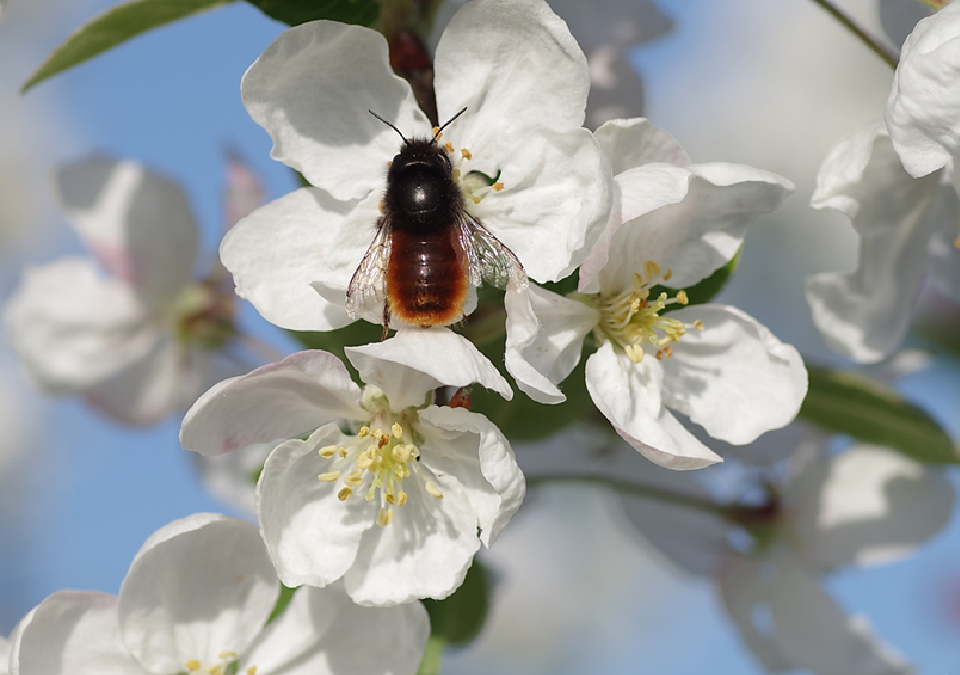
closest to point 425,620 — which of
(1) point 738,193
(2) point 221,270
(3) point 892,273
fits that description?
(1) point 738,193

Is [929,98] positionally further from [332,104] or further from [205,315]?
[205,315]

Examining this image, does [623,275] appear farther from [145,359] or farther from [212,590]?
[145,359]

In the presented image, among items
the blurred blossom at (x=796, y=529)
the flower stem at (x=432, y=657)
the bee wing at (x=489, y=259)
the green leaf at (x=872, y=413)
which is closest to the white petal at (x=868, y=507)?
the blurred blossom at (x=796, y=529)

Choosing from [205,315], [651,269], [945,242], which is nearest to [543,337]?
[651,269]

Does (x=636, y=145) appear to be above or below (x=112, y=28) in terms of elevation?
below

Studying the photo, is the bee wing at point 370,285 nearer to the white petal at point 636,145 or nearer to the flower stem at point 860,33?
the white petal at point 636,145

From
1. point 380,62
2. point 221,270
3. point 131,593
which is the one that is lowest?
point 221,270

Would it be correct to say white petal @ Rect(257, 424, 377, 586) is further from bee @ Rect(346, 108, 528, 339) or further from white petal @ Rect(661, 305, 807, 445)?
white petal @ Rect(661, 305, 807, 445)

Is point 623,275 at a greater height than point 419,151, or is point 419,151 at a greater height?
point 419,151
